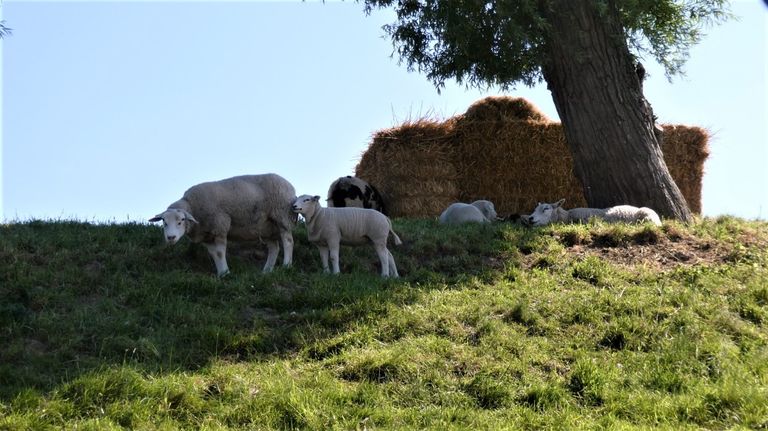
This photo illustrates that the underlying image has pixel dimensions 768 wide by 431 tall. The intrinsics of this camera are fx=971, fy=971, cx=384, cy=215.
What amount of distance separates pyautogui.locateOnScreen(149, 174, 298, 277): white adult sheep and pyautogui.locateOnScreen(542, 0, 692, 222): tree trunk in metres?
6.26

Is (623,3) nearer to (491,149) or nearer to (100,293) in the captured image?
(491,149)

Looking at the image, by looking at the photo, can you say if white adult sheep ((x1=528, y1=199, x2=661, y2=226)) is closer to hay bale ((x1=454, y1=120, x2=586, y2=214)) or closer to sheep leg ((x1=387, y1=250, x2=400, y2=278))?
sheep leg ((x1=387, y1=250, x2=400, y2=278))

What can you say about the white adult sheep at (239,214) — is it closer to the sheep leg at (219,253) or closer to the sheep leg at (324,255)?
the sheep leg at (219,253)

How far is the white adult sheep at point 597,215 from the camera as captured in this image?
16.2 meters

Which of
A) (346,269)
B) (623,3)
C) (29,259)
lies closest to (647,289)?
(346,269)

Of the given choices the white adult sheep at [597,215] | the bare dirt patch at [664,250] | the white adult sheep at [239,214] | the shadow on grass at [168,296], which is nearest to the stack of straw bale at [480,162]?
the white adult sheep at [597,215]

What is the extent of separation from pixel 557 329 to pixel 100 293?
5.49 meters

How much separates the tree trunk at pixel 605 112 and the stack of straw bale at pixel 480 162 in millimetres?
3734

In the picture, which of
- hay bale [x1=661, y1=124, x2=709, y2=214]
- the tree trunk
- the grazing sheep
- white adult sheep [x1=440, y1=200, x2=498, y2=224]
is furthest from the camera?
hay bale [x1=661, y1=124, x2=709, y2=214]

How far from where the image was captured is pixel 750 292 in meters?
12.6

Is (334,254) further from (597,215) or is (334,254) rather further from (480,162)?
(480,162)

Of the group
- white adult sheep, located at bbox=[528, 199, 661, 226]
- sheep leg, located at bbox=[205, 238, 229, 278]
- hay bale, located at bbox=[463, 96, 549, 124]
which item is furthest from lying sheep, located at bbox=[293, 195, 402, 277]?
hay bale, located at bbox=[463, 96, 549, 124]

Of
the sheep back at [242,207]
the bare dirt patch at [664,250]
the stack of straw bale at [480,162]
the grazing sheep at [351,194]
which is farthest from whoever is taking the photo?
the stack of straw bale at [480,162]

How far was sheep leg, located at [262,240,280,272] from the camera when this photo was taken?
13.6 meters
